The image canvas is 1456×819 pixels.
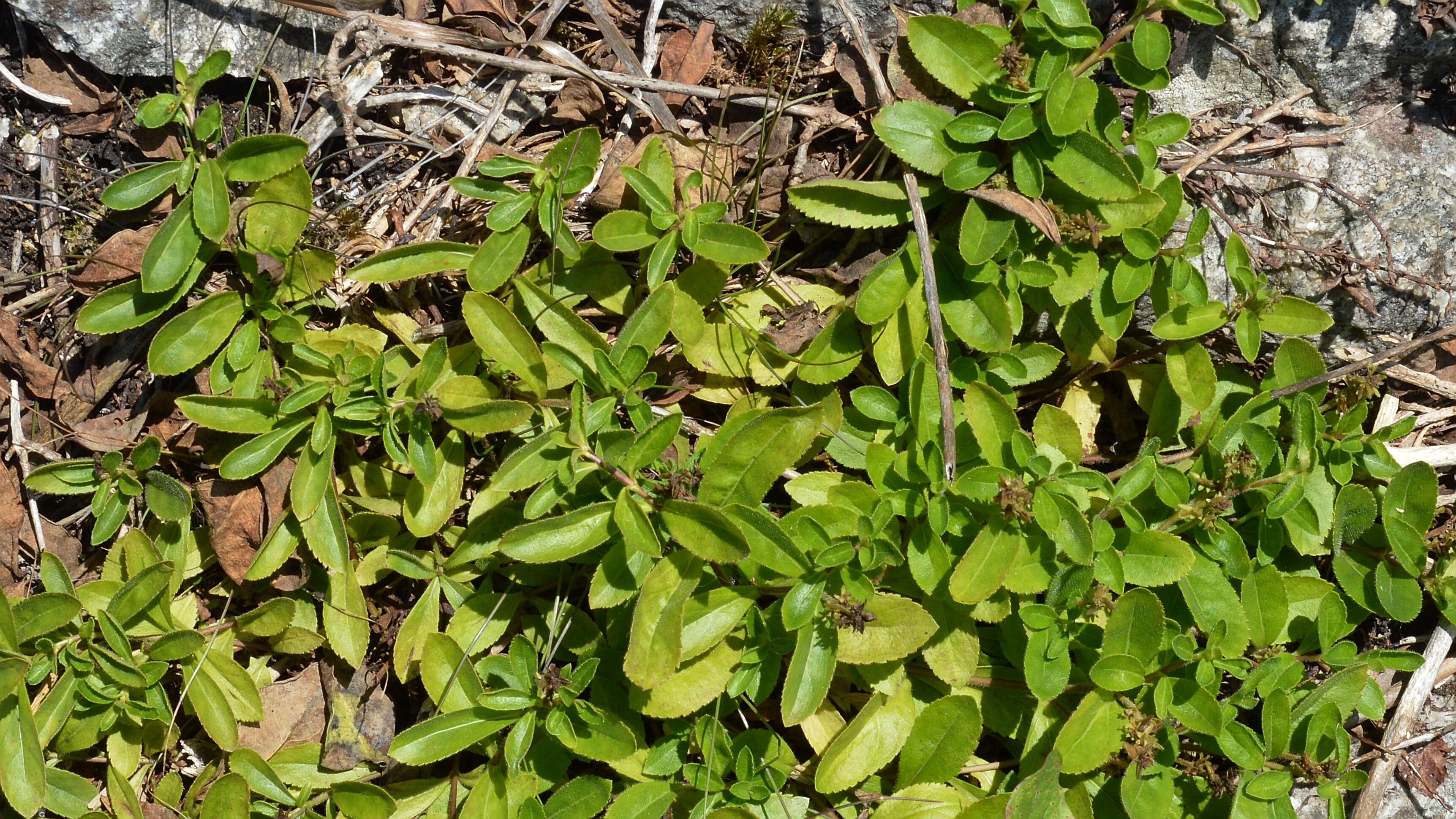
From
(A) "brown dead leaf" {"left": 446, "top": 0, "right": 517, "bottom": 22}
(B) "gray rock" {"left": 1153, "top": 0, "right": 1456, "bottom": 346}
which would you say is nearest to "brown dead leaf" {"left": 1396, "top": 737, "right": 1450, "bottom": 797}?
(B) "gray rock" {"left": 1153, "top": 0, "right": 1456, "bottom": 346}

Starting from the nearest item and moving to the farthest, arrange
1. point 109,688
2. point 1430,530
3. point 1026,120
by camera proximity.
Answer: point 1026,120 < point 109,688 < point 1430,530

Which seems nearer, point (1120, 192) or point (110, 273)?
point (1120, 192)

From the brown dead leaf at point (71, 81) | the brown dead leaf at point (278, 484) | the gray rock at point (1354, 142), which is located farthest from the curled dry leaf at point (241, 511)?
the gray rock at point (1354, 142)

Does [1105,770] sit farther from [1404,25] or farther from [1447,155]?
[1404,25]

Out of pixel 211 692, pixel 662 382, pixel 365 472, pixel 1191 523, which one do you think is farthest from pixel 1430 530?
pixel 211 692

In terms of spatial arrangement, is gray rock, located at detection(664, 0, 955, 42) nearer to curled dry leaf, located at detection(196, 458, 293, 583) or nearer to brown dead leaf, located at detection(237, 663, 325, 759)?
curled dry leaf, located at detection(196, 458, 293, 583)

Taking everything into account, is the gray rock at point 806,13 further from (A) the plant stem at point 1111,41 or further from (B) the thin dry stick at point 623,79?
(A) the plant stem at point 1111,41
